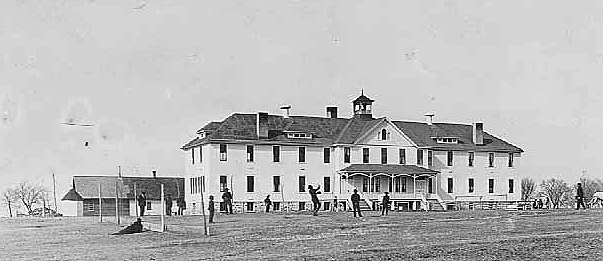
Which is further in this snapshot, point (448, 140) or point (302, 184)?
point (448, 140)

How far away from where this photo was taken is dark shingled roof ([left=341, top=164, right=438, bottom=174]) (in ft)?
221

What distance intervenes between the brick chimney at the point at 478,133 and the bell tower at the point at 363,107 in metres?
8.75

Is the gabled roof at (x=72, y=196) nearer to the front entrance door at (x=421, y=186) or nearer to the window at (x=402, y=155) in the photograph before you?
the window at (x=402, y=155)

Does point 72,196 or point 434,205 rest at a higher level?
point 72,196

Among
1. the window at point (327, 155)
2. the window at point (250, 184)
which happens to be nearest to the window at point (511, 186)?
the window at point (327, 155)

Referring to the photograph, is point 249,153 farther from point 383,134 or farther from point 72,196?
point 72,196

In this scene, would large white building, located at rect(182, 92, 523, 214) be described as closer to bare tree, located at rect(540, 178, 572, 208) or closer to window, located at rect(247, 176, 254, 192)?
window, located at rect(247, 176, 254, 192)

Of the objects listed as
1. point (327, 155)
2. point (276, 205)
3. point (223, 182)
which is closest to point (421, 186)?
point (327, 155)

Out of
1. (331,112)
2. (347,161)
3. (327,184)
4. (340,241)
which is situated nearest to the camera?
(340,241)

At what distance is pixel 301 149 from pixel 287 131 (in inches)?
65.0

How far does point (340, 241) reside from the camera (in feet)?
96.6

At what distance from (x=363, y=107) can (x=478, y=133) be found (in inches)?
386

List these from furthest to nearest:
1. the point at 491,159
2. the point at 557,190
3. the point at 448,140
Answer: the point at 557,190, the point at 491,159, the point at 448,140

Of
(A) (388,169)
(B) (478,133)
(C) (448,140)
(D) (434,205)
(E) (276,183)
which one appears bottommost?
(D) (434,205)
